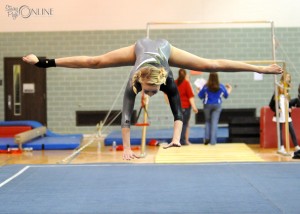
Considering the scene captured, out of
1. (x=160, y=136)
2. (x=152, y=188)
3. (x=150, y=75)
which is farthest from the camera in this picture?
(x=160, y=136)

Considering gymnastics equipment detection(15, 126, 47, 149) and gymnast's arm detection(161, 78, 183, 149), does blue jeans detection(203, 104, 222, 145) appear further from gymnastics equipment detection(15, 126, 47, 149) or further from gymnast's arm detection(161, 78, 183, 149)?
gymnast's arm detection(161, 78, 183, 149)

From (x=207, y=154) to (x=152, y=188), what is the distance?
256cm

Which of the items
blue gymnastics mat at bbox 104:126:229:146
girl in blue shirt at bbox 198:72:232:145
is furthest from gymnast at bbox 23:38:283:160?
blue gymnastics mat at bbox 104:126:229:146

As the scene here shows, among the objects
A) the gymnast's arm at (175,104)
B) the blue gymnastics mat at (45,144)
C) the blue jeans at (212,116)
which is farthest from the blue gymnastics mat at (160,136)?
the gymnast's arm at (175,104)

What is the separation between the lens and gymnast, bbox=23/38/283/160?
13.0 feet

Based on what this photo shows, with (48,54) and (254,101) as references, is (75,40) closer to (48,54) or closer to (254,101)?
(48,54)

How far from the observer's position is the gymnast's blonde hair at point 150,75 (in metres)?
3.90

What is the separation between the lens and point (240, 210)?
4.62 metres

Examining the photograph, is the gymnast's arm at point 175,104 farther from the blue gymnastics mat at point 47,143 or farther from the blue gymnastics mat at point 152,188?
the blue gymnastics mat at point 47,143

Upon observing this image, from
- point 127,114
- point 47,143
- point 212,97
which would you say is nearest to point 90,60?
point 127,114

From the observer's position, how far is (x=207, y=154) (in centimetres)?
804

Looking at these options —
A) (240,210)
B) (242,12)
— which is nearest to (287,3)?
(242,12)

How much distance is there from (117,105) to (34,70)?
2.09 meters

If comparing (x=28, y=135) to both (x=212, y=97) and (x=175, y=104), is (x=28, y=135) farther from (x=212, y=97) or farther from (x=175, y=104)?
(x=175, y=104)
